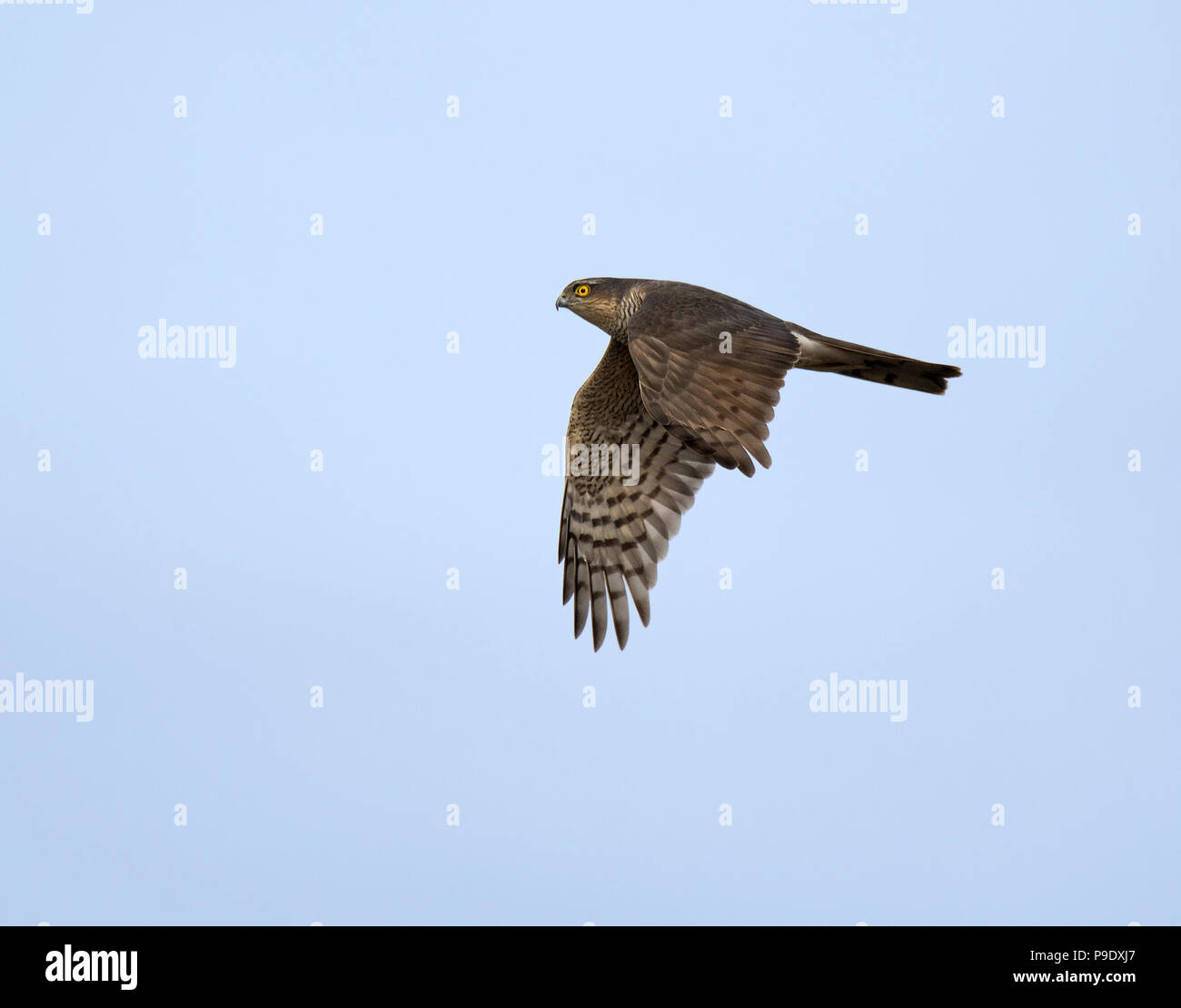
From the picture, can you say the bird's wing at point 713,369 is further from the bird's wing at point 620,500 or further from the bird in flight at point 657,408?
the bird's wing at point 620,500

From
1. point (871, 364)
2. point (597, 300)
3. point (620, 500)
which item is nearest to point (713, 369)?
point (871, 364)

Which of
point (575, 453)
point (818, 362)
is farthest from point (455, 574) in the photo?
point (818, 362)

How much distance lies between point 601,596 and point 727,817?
2.14 meters

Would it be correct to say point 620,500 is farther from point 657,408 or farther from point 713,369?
point 657,408

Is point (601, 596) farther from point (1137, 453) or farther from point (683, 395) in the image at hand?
point (1137, 453)

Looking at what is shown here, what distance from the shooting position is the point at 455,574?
1439 centimetres

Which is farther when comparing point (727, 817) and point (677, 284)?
point (727, 817)

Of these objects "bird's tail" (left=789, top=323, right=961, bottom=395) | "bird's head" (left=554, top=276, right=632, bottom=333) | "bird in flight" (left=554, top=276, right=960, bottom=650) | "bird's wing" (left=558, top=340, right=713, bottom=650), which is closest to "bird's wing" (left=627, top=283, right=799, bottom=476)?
"bird in flight" (left=554, top=276, right=960, bottom=650)

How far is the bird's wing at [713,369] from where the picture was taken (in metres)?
10.3

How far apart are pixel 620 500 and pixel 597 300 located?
70.0 inches

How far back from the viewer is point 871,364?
476 inches

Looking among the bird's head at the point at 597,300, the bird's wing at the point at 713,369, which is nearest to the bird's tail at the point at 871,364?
the bird's wing at the point at 713,369

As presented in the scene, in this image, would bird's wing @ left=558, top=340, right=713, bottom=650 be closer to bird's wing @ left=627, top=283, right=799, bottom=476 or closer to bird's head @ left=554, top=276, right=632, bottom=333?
bird's head @ left=554, top=276, right=632, bottom=333

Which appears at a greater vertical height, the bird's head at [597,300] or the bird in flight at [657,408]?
the bird's head at [597,300]
